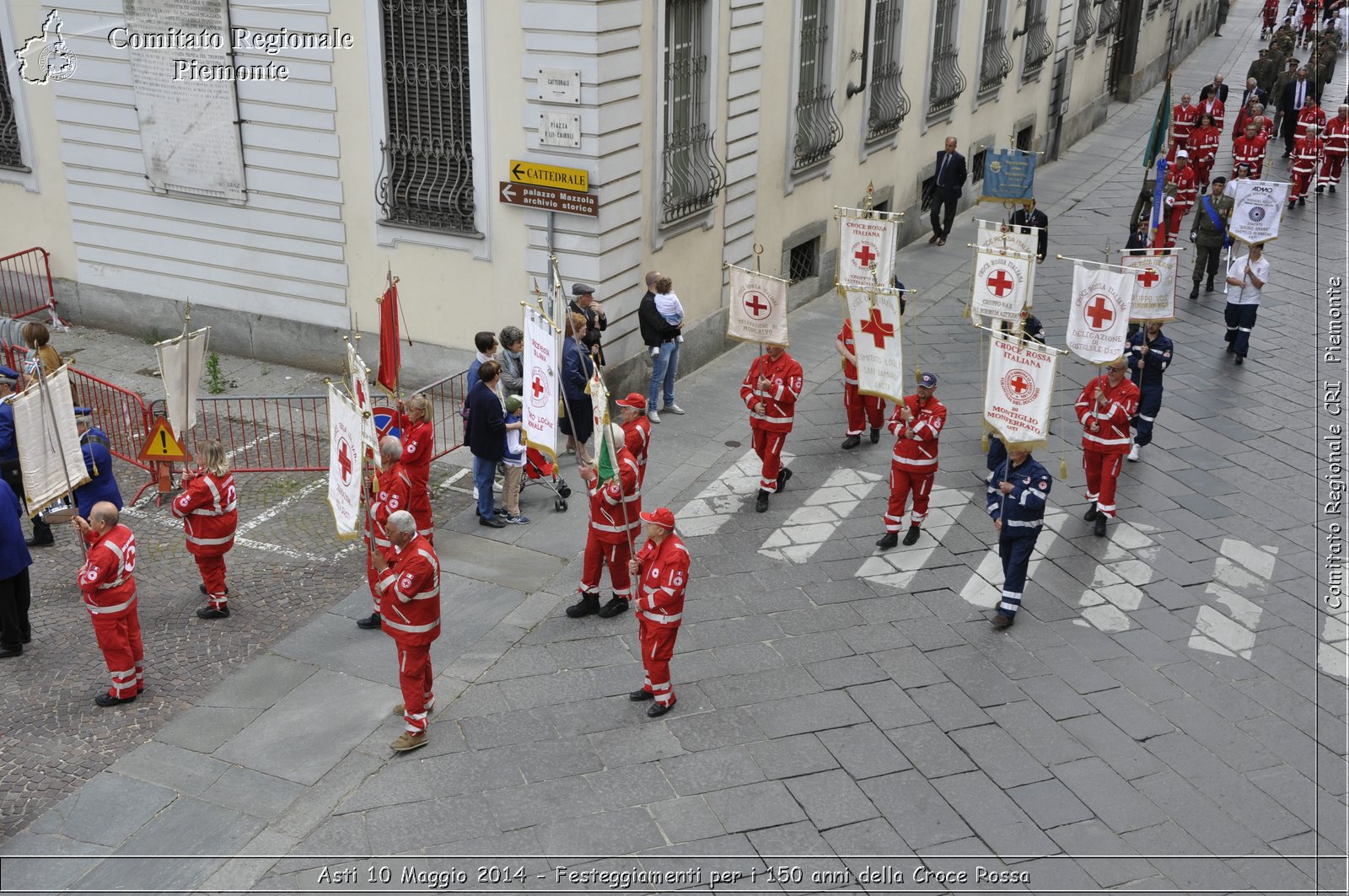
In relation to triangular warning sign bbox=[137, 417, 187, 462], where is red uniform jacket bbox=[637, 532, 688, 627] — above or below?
above

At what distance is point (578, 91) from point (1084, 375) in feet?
21.8

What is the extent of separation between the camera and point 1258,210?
49.5 feet

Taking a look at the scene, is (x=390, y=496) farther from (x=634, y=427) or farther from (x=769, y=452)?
(x=769, y=452)

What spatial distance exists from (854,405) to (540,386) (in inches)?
168

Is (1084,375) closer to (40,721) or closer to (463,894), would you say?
(463,894)

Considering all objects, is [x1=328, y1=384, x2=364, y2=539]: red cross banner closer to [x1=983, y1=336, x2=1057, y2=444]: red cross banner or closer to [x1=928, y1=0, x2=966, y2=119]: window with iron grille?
[x1=983, y1=336, x2=1057, y2=444]: red cross banner

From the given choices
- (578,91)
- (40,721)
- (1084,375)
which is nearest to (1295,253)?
(1084,375)

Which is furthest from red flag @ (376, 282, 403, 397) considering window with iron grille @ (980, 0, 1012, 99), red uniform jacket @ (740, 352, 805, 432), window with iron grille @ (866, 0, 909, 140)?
window with iron grille @ (980, 0, 1012, 99)

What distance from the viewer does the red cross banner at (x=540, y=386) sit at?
363 inches

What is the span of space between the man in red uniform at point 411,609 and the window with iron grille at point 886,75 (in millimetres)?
12303

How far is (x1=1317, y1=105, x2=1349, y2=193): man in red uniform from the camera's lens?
2239 centimetres

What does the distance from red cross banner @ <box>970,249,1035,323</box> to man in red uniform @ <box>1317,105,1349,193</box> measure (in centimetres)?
1224

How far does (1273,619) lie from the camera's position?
990cm

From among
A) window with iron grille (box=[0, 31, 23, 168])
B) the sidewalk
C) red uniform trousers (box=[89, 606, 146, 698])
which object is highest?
window with iron grille (box=[0, 31, 23, 168])
